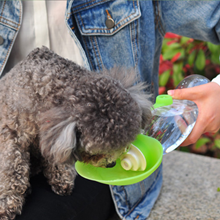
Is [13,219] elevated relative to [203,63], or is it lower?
elevated

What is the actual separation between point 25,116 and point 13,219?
1.67ft

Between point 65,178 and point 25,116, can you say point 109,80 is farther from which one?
point 65,178

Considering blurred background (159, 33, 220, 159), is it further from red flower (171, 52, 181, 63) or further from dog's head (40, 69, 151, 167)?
dog's head (40, 69, 151, 167)

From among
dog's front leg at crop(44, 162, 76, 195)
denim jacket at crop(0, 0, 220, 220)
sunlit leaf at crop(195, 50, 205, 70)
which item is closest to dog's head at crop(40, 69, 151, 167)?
dog's front leg at crop(44, 162, 76, 195)

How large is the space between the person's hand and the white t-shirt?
0.81 m

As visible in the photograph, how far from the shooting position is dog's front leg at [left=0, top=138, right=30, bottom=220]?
123cm

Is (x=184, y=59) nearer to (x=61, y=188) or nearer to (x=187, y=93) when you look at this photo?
(x=187, y=93)

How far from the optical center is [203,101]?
1.50m

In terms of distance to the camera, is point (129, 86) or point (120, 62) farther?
point (120, 62)

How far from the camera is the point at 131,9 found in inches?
66.9

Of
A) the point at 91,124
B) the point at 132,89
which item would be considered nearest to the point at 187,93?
the point at 132,89

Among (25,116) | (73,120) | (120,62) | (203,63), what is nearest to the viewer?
→ (73,120)

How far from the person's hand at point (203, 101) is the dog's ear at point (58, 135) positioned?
0.71 metres

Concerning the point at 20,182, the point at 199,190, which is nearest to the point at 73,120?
the point at 20,182
